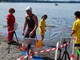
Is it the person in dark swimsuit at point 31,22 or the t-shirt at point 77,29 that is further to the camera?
the person in dark swimsuit at point 31,22

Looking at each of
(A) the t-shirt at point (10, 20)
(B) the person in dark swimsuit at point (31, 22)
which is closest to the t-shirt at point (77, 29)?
(B) the person in dark swimsuit at point (31, 22)

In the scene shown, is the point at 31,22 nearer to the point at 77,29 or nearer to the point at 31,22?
the point at 31,22

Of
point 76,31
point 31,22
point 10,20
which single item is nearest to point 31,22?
point 31,22

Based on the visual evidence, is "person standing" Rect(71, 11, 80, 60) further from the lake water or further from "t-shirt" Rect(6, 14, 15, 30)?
the lake water

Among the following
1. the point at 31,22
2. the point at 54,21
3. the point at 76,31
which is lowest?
the point at 54,21

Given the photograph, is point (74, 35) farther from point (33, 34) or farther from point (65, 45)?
point (33, 34)

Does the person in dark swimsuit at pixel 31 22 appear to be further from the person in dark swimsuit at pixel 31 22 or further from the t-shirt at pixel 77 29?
the t-shirt at pixel 77 29

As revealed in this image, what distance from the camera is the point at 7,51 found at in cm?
1427

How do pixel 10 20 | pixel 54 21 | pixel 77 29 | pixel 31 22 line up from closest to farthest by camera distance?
pixel 77 29 < pixel 31 22 < pixel 10 20 < pixel 54 21

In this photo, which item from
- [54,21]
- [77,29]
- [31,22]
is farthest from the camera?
[54,21]

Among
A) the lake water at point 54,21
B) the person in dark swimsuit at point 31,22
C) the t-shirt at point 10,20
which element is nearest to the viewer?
the person in dark swimsuit at point 31,22

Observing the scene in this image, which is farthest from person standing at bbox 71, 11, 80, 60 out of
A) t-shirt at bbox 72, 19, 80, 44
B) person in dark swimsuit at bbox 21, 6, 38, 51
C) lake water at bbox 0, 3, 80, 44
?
lake water at bbox 0, 3, 80, 44

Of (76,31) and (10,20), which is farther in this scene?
(10,20)

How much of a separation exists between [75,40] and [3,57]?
3.73 m
